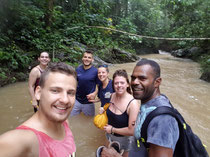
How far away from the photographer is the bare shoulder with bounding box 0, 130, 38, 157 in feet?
2.92

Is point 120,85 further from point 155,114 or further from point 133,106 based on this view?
point 155,114

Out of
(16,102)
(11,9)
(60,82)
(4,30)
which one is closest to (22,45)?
(4,30)

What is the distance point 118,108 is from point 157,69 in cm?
121

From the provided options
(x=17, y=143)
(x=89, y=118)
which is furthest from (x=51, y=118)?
(x=89, y=118)

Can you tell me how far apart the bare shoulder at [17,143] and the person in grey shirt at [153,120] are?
843 mm

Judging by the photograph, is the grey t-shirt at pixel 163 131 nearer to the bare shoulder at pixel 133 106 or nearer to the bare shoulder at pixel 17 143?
the bare shoulder at pixel 17 143

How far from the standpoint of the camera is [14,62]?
747 cm

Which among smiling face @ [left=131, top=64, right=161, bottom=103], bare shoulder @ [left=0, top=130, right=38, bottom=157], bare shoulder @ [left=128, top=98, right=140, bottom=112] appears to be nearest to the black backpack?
smiling face @ [left=131, top=64, right=161, bottom=103]

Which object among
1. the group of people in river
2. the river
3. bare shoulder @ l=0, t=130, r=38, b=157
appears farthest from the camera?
the river

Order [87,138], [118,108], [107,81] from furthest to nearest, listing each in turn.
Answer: [87,138]
[107,81]
[118,108]

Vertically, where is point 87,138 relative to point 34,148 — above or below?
below

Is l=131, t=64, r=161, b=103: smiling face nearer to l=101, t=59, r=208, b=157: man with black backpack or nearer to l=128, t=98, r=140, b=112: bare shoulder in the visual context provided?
l=101, t=59, r=208, b=157: man with black backpack

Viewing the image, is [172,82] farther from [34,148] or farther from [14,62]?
[34,148]

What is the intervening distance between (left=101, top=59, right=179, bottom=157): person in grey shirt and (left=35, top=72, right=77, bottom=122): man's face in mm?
653
